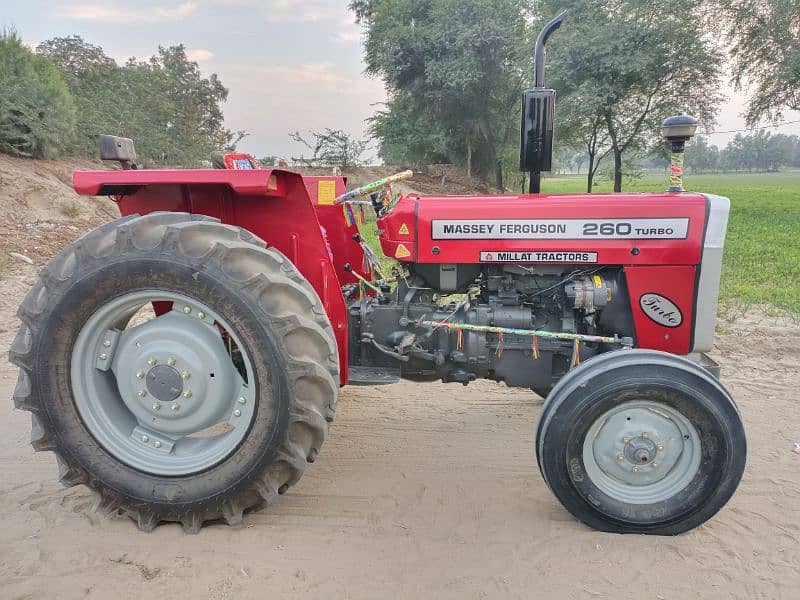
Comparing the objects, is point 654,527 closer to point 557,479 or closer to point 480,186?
point 557,479

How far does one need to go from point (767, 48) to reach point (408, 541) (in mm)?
19288

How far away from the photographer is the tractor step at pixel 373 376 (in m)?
2.86

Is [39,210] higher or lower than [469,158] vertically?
lower

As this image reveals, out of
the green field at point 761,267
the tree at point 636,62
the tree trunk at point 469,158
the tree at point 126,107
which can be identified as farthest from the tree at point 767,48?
the tree at point 126,107

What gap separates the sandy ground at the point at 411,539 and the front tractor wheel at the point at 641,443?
14 cm

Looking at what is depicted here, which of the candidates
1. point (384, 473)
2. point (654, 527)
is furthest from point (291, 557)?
point (654, 527)

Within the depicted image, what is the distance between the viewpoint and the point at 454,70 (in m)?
20.5

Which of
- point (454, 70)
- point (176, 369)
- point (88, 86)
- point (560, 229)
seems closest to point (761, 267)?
point (560, 229)

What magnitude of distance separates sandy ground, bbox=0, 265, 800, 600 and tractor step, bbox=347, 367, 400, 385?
53 cm

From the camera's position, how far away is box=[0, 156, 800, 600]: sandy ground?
2152mm

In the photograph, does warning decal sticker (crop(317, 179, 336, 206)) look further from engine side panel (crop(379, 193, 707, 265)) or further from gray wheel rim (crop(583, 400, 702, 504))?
gray wheel rim (crop(583, 400, 702, 504))

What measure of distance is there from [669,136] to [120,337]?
2668 millimetres

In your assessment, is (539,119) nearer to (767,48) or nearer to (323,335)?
(323,335)

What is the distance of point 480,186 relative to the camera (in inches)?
913
